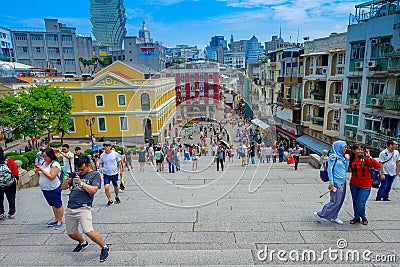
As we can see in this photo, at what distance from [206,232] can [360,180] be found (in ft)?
9.18

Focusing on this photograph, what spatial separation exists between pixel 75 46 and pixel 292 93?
2233 inches

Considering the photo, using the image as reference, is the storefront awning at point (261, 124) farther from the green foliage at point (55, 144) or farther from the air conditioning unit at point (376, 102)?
the green foliage at point (55, 144)

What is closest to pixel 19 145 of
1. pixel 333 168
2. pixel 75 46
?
pixel 333 168

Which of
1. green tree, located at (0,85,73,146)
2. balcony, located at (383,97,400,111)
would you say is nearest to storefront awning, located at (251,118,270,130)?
balcony, located at (383,97,400,111)

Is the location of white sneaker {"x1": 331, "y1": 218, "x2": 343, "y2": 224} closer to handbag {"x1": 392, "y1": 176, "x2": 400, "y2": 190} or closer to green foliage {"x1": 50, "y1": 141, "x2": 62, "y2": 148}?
handbag {"x1": 392, "y1": 176, "x2": 400, "y2": 190}

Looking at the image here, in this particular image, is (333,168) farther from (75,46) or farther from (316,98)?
(75,46)

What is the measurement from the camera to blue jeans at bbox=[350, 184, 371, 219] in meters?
4.60

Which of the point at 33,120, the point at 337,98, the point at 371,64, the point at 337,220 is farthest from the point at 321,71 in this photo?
the point at 33,120

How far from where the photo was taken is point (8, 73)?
135ft

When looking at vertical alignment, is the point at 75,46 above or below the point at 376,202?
above

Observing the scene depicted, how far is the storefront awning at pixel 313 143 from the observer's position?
21.0 m

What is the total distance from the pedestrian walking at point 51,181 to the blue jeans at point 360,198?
520 cm

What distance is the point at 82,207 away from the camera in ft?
12.7

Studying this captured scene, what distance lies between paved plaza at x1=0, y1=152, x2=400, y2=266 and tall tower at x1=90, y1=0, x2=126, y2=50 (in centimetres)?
16507
